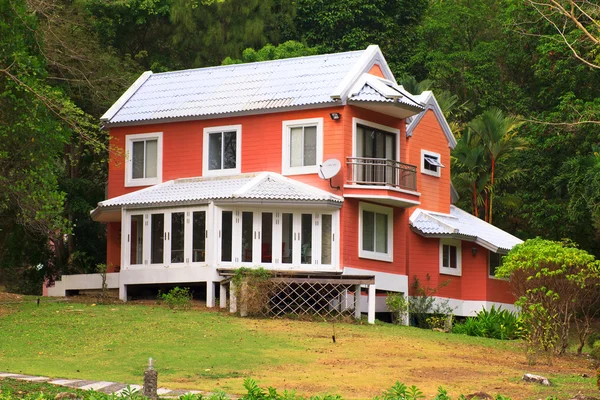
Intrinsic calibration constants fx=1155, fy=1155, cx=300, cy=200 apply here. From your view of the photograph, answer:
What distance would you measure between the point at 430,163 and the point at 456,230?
2964mm

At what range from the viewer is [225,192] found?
34531mm

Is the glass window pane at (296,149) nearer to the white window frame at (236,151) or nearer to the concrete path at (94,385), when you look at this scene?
the white window frame at (236,151)

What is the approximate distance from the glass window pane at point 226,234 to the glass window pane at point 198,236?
580 mm

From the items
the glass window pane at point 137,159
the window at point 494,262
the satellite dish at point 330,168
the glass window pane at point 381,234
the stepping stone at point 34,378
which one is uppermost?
the glass window pane at point 137,159

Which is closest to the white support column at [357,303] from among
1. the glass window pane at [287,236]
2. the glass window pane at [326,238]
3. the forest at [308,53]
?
the glass window pane at [326,238]

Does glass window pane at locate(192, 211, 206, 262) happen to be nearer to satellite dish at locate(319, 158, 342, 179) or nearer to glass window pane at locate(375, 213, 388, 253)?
satellite dish at locate(319, 158, 342, 179)

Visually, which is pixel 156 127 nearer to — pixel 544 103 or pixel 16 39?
pixel 16 39

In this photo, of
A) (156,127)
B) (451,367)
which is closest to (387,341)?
(451,367)

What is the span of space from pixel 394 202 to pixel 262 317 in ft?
23.7

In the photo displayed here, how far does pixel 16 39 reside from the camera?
30250 millimetres

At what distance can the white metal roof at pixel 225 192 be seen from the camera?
34.0m

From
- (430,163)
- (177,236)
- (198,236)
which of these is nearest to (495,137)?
(430,163)

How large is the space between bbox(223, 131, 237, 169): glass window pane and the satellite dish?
11.9 feet

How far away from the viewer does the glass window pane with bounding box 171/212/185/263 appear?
34906 millimetres
